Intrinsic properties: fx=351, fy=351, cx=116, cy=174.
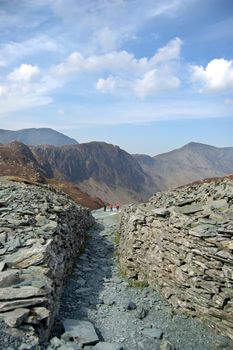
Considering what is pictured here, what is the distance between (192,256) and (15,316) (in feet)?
22.1

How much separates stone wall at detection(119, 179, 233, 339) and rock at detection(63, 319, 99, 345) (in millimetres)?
3917

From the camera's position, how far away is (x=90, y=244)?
86.5 ft

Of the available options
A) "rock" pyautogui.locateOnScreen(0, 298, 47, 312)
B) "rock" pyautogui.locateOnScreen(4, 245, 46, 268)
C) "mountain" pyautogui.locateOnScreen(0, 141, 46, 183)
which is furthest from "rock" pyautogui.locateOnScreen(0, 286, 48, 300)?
"mountain" pyautogui.locateOnScreen(0, 141, 46, 183)

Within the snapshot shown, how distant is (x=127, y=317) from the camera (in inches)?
495

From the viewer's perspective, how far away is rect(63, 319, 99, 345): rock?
989 centimetres

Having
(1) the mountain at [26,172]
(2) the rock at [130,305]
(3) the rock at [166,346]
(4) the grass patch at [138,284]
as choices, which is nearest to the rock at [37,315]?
(3) the rock at [166,346]

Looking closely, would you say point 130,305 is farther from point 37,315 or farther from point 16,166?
point 16,166

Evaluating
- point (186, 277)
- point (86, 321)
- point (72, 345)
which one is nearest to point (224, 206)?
point (186, 277)

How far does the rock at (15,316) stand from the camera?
8312 millimetres

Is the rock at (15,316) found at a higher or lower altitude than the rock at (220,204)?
lower

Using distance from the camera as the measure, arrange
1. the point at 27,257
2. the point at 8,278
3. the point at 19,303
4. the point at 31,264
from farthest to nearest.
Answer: the point at 27,257 → the point at 31,264 → the point at 8,278 → the point at 19,303

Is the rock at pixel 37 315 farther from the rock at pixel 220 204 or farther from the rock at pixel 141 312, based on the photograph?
the rock at pixel 220 204

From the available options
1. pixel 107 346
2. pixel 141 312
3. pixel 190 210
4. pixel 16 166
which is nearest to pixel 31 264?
pixel 107 346

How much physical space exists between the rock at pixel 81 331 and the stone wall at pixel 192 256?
12.9ft
